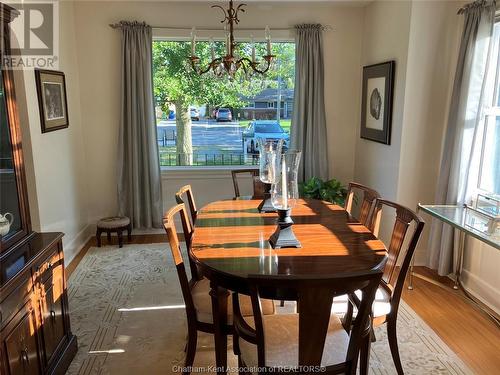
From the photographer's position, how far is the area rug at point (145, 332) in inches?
94.9

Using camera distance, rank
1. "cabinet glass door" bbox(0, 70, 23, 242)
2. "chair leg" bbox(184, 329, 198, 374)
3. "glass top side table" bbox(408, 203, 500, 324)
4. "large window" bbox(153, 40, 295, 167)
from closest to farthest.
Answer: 1. "chair leg" bbox(184, 329, 198, 374)
2. "cabinet glass door" bbox(0, 70, 23, 242)
3. "glass top side table" bbox(408, 203, 500, 324)
4. "large window" bbox(153, 40, 295, 167)

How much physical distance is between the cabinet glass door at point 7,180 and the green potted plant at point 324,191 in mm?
2799

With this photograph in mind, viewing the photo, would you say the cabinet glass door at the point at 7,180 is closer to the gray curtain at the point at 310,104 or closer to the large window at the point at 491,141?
the gray curtain at the point at 310,104

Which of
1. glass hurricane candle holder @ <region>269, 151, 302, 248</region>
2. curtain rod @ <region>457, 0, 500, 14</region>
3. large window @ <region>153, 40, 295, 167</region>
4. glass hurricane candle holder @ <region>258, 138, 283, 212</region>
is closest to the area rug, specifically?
glass hurricane candle holder @ <region>269, 151, 302, 248</region>

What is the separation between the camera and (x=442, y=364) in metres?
2.42

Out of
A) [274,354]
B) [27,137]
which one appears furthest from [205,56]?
[274,354]

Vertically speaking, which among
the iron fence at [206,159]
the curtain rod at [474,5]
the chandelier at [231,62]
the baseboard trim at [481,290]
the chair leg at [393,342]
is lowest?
the baseboard trim at [481,290]

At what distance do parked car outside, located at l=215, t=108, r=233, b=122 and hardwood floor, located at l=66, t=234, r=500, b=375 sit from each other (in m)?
2.36

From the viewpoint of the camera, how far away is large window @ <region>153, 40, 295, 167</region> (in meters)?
4.61

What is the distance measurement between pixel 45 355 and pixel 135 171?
8.57 ft

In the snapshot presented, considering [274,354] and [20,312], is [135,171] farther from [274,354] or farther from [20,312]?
[274,354]

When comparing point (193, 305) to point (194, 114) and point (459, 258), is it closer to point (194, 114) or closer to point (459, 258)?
point (459, 258)

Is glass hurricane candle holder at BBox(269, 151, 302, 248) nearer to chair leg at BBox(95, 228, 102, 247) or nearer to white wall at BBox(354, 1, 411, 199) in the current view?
white wall at BBox(354, 1, 411, 199)

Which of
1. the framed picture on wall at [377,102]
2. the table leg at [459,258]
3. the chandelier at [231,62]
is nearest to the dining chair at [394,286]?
the chandelier at [231,62]
